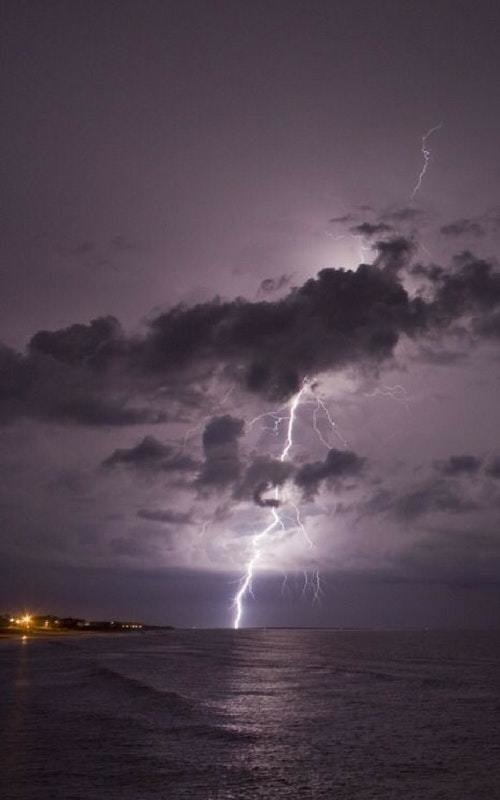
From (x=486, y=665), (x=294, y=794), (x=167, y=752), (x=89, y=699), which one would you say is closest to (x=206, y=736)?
(x=167, y=752)

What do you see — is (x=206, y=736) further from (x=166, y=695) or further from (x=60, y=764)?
(x=166, y=695)

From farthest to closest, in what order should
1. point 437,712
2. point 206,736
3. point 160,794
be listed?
point 437,712, point 206,736, point 160,794

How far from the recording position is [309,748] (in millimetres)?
27531

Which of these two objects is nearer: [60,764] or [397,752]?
[60,764]

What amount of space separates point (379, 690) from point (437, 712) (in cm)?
1145

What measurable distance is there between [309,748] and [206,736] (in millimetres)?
4044

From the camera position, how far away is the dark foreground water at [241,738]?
819 inches

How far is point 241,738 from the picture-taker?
95.0ft

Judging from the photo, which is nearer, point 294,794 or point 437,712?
point 294,794

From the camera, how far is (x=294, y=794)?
20.3 meters

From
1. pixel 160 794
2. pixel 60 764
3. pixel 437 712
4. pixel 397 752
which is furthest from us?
pixel 437 712

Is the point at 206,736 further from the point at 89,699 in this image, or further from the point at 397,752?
the point at 89,699

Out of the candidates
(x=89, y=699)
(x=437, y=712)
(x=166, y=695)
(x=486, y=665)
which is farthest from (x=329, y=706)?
(x=486, y=665)

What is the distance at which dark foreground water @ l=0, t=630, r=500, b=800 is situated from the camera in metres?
20.8
